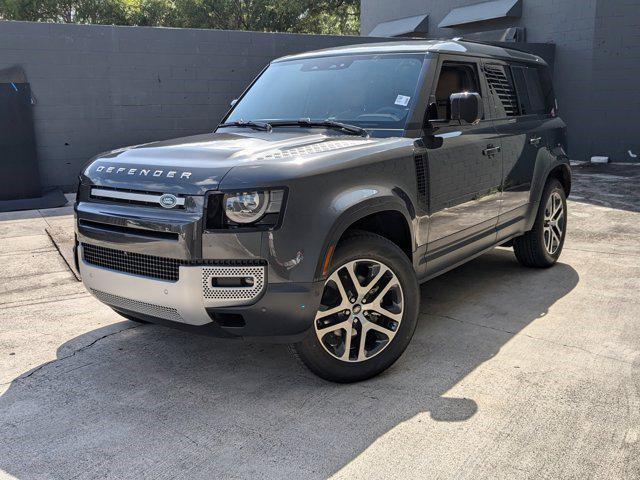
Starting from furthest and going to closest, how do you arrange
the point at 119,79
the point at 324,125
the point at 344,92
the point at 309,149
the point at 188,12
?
1. the point at 188,12
2. the point at 119,79
3. the point at 344,92
4. the point at 324,125
5. the point at 309,149

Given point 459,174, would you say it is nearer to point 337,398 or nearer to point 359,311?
point 359,311

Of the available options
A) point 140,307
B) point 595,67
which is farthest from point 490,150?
point 595,67

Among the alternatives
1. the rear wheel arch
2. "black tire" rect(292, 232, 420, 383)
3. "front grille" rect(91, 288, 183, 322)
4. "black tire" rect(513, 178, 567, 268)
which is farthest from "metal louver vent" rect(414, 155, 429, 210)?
the rear wheel arch

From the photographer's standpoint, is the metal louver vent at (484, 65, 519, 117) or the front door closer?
the front door

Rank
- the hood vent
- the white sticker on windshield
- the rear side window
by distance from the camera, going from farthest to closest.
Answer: the rear side window
the white sticker on windshield
the hood vent

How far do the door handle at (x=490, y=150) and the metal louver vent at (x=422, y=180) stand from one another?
904 mm

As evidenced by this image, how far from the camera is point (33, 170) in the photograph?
10047 millimetres

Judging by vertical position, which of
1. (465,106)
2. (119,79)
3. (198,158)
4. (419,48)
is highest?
(419,48)

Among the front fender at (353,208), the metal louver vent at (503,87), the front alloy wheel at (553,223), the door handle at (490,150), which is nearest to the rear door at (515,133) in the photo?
the metal louver vent at (503,87)

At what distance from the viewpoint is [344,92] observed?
14.4ft

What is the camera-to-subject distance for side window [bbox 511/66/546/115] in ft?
18.1

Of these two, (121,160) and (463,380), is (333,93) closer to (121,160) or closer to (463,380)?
(121,160)

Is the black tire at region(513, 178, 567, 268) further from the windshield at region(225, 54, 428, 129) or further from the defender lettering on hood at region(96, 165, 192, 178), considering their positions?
the defender lettering on hood at region(96, 165, 192, 178)

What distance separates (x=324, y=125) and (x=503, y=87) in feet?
6.38
